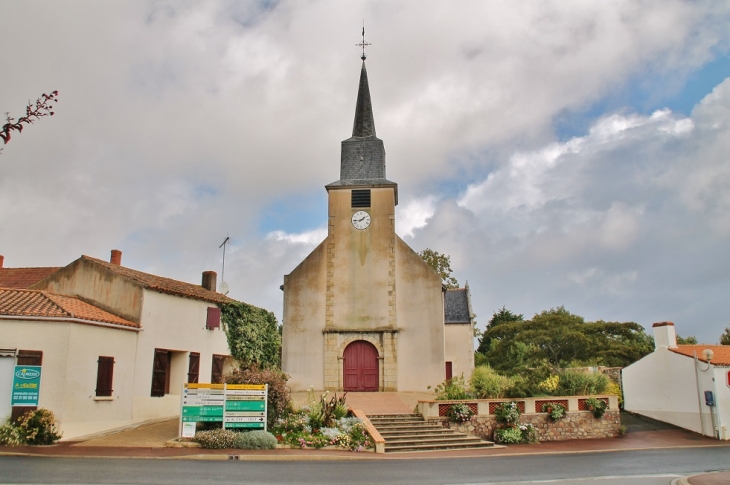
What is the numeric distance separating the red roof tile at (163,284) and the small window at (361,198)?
6.83 metres

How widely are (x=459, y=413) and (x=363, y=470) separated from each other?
7.45 m

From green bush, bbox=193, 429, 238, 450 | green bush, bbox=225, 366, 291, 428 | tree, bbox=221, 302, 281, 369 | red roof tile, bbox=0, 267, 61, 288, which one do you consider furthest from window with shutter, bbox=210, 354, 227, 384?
red roof tile, bbox=0, 267, 61, 288

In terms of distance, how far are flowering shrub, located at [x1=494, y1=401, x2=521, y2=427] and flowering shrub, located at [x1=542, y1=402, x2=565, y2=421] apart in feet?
3.79

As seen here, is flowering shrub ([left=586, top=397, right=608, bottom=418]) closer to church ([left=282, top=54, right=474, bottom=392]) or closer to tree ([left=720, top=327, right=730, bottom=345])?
church ([left=282, top=54, right=474, bottom=392])

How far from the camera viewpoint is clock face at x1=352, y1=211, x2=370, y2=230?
27.3 metres

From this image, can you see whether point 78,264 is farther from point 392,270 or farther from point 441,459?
point 441,459

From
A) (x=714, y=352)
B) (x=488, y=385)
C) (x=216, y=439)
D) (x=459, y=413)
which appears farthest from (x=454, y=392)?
(x=714, y=352)

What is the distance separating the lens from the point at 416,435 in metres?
18.3

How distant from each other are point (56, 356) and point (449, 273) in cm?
3037

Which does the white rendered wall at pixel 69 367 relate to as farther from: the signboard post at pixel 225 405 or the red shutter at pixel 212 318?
the red shutter at pixel 212 318

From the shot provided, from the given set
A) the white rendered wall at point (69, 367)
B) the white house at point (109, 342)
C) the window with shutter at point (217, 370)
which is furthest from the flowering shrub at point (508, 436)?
the white rendered wall at point (69, 367)

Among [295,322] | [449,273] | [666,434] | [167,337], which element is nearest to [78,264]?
[167,337]

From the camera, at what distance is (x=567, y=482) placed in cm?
1107

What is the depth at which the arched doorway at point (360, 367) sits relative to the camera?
25.6 m
